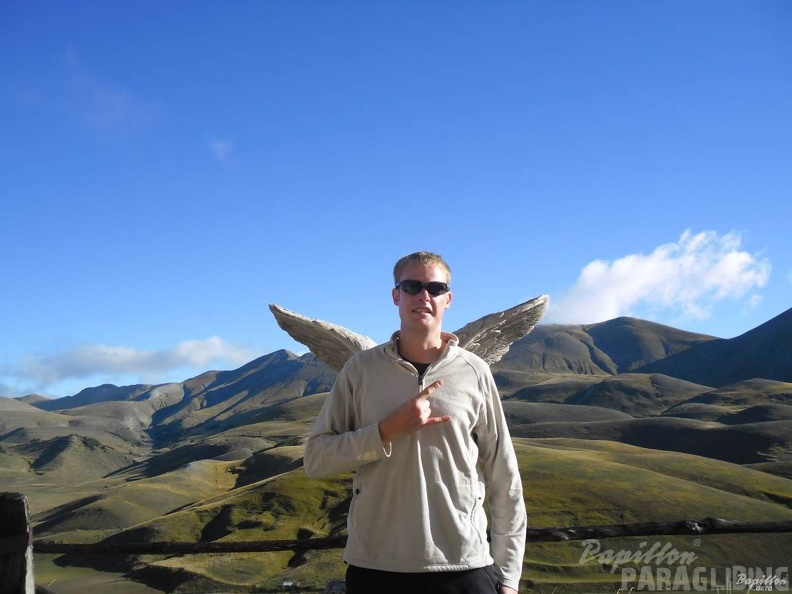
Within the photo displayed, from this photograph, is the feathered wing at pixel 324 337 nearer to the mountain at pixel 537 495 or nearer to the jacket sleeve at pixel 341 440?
the mountain at pixel 537 495

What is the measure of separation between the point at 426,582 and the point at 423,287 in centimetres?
158

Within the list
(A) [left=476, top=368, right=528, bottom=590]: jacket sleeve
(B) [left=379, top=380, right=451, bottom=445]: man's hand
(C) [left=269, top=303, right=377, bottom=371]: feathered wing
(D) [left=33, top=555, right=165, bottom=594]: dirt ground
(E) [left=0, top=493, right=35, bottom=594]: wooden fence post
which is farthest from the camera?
(D) [left=33, top=555, right=165, bottom=594]: dirt ground

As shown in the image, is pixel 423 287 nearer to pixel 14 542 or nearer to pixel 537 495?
pixel 14 542

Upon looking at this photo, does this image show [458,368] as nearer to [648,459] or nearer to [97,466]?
[648,459]

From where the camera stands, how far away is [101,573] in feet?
131

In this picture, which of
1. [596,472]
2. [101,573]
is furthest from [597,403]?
[101,573]

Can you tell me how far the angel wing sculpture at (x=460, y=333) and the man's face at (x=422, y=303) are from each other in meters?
3.18

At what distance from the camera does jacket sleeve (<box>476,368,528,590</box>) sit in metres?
3.90

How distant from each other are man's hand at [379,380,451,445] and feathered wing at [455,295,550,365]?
377cm

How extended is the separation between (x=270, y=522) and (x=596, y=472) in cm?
1925

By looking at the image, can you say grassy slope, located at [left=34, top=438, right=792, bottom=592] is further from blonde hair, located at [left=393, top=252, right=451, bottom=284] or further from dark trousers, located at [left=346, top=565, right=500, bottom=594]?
blonde hair, located at [left=393, top=252, right=451, bottom=284]

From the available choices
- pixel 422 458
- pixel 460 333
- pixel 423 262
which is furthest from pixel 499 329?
pixel 422 458

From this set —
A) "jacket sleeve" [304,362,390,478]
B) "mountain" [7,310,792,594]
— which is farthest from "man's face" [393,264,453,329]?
"mountain" [7,310,792,594]

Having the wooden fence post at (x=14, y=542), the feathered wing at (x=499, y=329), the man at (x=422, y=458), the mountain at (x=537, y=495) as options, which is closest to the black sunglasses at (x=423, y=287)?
the man at (x=422, y=458)
